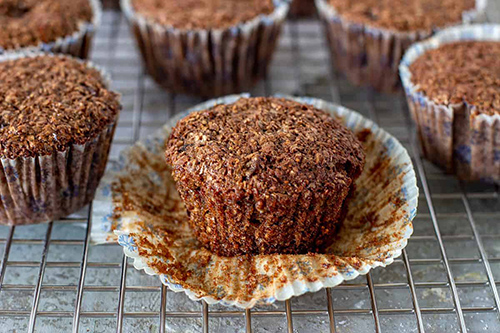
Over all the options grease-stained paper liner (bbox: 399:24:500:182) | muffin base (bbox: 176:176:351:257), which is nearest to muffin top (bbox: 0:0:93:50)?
muffin base (bbox: 176:176:351:257)

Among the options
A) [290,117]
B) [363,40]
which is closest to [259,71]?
[363,40]

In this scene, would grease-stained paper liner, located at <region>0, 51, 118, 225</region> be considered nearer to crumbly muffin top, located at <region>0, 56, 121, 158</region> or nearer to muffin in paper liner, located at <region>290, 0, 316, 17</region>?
crumbly muffin top, located at <region>0, 56, 121, 158</region>

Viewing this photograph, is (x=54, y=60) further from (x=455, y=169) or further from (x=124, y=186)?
(x=455, y=169)

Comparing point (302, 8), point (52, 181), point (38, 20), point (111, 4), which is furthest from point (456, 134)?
point (111, 4)

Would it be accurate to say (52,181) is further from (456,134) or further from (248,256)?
(456,134)

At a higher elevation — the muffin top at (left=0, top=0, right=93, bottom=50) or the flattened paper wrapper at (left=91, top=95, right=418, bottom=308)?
the muffin top at (left=0, top=0, right=93, bottom=50)
